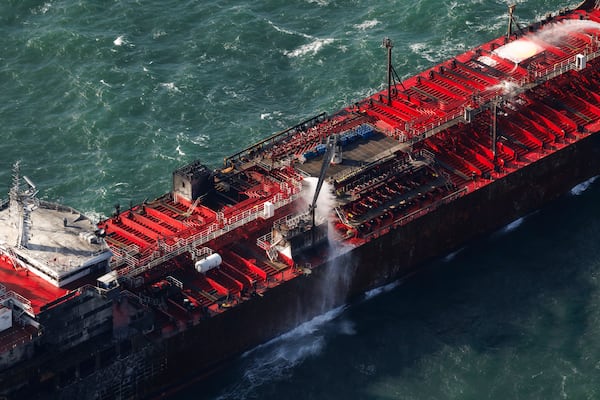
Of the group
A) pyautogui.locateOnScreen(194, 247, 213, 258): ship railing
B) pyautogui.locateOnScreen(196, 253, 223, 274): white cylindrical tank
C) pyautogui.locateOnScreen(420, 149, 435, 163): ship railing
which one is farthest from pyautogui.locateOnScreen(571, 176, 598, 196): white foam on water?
pyautogui.locateOnScreen(194, 247, 213, 258): ship railing

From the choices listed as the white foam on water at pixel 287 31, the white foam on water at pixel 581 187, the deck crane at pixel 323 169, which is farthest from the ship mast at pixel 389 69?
the white foam on water at pixel 287 31

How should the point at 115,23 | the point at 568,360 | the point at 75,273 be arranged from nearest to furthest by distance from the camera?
the point at 75,273, the point at 568,360, the point at 115,23

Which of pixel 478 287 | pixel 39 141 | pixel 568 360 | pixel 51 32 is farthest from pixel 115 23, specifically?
pixel 568 360

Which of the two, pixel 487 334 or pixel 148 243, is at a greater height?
pixel 148 243

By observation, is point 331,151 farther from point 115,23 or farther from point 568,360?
point 115,23

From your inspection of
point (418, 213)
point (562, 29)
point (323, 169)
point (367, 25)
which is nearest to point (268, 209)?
point (323, 169)

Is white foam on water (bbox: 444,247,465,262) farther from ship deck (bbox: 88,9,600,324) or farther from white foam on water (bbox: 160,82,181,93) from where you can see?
white foam on water (bbox: 160,82,181,93)

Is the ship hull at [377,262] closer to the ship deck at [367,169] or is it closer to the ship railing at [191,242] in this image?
the ship deck at [367,169]
